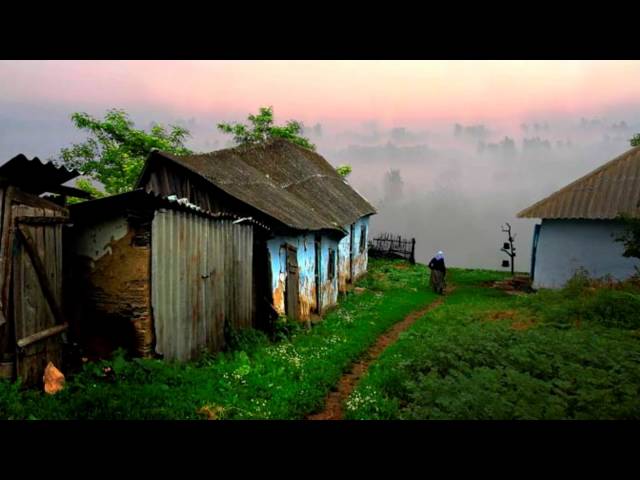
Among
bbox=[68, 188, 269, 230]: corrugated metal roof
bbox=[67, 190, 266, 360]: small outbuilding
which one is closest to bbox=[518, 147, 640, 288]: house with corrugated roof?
bbox=[67, 190, 266, 360]: small outbuilding

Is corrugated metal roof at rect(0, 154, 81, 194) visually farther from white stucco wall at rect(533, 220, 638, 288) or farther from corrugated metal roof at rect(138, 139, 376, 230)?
white stucco wall at rect(533, 220, 638, 288)

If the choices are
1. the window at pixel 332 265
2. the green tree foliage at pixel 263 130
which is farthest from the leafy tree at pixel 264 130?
the window at pixel 332 265

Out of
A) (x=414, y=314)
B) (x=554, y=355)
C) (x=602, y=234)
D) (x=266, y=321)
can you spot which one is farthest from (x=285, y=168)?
(x=554, y=355)

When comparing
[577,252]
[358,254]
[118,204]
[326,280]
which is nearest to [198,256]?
[118,204]

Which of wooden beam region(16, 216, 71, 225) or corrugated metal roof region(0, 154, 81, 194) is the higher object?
corrugated metal roof region(0, 154, 81, 194)

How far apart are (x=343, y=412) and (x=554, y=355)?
13.1 feet

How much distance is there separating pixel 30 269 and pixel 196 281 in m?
2.86

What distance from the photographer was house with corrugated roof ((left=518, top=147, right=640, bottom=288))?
1911 centimetres
